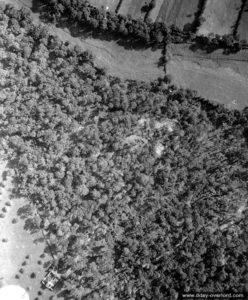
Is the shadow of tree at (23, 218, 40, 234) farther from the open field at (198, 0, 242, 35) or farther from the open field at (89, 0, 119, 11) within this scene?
the open field at (198, 0, 242, 35)

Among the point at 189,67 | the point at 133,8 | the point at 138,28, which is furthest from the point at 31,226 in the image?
the point at 133,8

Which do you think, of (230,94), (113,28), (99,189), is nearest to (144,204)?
(99,189)

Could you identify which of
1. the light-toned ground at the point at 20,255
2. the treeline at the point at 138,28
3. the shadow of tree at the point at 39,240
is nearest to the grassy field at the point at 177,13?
the treeline at the point at 138,28

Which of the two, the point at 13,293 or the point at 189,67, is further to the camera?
the point at 189,67

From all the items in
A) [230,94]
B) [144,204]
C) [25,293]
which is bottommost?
[25,293]

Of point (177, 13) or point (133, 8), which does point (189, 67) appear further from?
point (133, 8)

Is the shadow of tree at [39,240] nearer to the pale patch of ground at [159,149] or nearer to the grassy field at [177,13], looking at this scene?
the pale patch of ground at [159,149]

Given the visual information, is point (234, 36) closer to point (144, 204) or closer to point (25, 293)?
point (144, 204)
